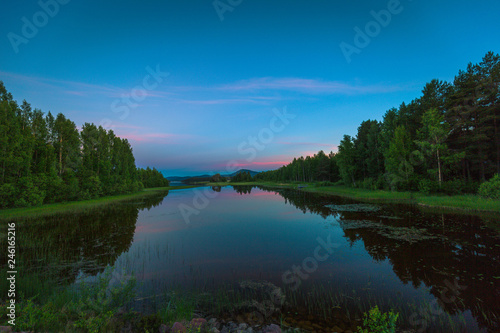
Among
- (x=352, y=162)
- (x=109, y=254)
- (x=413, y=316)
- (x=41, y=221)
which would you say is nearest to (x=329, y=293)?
(x=413, y=316)

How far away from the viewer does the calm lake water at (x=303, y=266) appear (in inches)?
295

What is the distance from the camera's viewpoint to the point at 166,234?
19375 millimetres

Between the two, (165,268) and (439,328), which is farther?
(165,268)

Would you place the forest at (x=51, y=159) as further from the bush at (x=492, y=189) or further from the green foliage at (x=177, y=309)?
the bush at (x=492, y=189)

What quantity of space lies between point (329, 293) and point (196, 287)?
5.83 metres

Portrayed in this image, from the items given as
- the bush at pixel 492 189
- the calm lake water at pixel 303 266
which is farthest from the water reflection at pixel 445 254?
the bush at pixel 492 189

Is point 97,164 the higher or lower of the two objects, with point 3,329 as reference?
higher

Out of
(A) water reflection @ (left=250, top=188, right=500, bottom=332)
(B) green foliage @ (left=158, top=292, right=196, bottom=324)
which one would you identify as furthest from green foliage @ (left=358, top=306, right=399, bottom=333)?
(B) green foliage @ (left=158, top=292, right=196, bottom=324)

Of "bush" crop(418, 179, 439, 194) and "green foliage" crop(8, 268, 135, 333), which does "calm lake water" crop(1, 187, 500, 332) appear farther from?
"bush" crop(418, 179, 439, 194)

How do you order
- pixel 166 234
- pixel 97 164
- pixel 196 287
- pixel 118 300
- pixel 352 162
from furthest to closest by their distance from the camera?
1. pixel 352 162
2. pixel 97 164
3. pixel 166 234
4. pixel 196 287
5. pixel 118 300

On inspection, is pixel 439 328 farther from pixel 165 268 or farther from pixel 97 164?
pixel 97 164

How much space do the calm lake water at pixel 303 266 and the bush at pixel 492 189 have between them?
6.91 metres

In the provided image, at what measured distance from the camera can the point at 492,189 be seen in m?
25.9

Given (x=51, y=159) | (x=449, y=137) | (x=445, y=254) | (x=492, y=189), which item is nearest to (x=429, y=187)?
(x=492, y=189)
